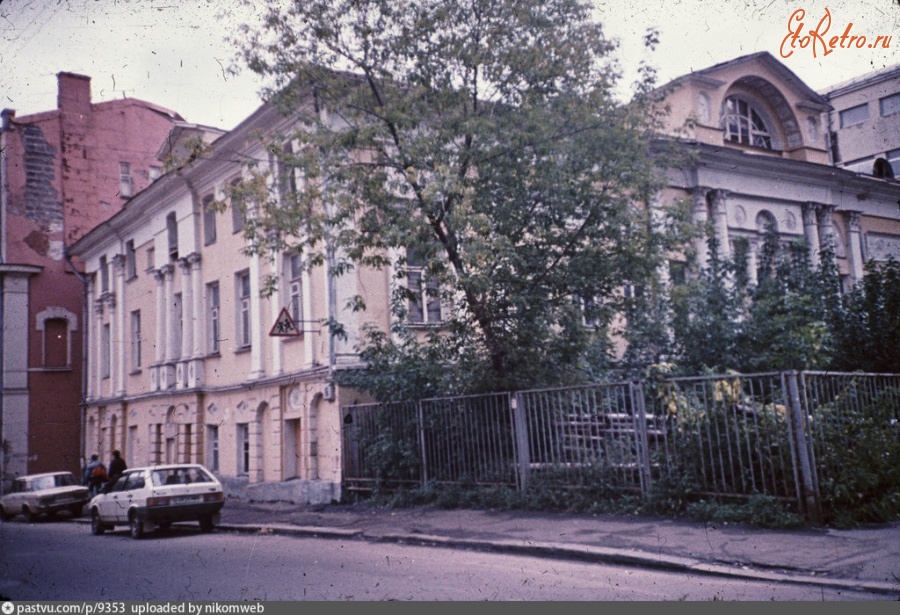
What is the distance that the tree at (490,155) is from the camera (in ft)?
44.3

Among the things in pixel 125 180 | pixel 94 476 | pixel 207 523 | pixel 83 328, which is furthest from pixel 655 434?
pixel 94 476

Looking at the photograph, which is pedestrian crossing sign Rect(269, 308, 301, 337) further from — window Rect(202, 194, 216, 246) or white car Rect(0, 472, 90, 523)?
window Rect(202, 194, 216, 246)

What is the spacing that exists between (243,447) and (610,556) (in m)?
12.6

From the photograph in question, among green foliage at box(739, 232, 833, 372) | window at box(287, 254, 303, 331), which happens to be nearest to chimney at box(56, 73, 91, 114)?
window at box(287, 254, 303, 331)

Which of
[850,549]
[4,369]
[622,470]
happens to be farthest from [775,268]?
[4,369]

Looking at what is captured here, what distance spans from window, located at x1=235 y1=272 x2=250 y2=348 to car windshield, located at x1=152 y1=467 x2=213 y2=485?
6.15 meters

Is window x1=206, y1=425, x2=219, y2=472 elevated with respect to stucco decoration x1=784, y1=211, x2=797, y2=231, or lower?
lower

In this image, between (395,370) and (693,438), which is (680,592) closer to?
(693,438)

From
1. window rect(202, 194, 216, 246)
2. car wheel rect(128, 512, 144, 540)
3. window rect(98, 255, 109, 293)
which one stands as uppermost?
window rect(202, 194, 216, 246)

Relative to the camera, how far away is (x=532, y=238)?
46.0 ft

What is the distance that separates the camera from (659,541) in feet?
31.2

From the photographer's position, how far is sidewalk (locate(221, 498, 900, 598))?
7.64m

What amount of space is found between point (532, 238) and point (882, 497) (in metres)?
6.65

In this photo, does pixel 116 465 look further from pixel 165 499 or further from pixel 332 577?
pixel 332 577
